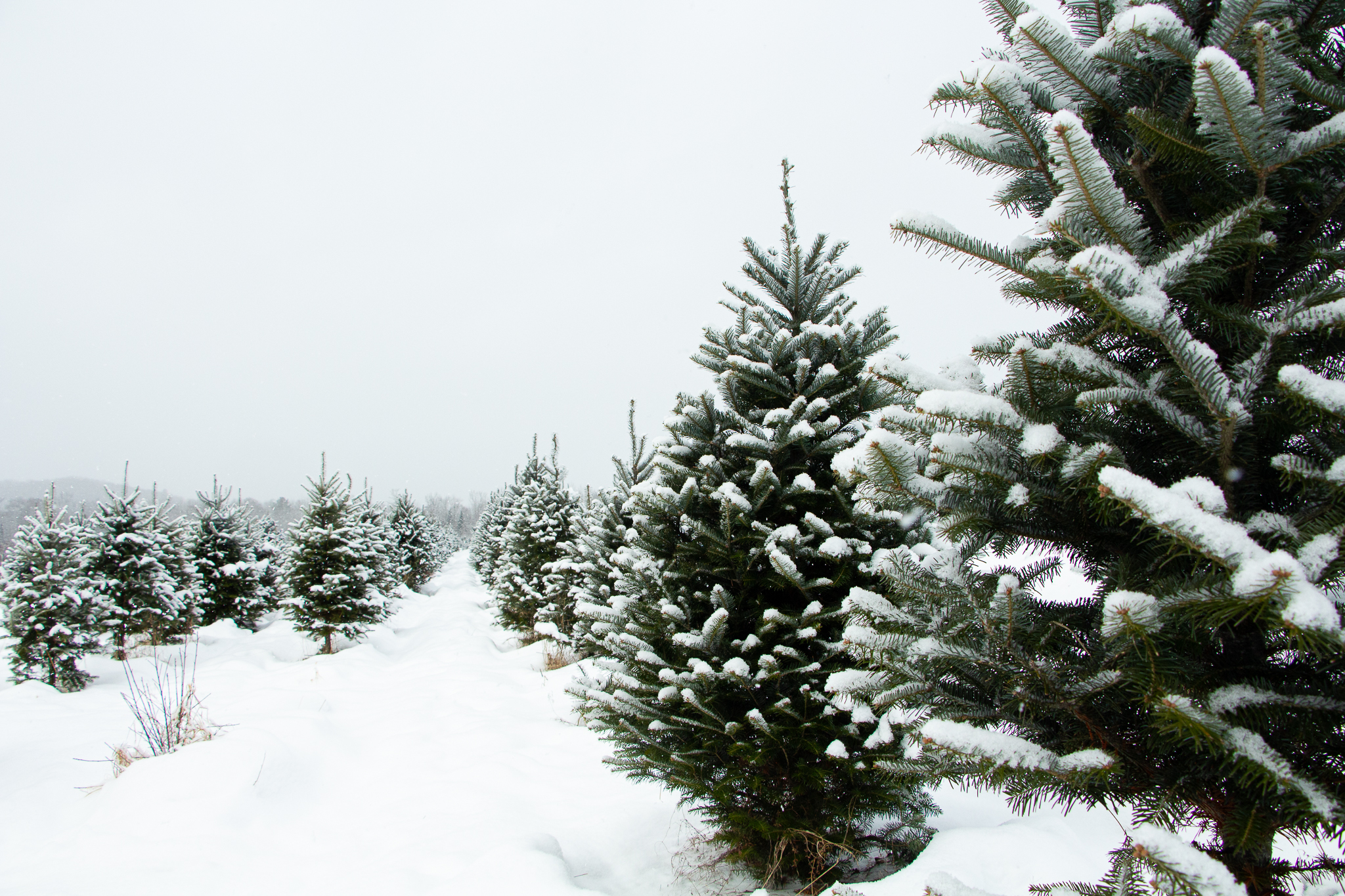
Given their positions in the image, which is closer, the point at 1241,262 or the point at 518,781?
the point at 1241,262

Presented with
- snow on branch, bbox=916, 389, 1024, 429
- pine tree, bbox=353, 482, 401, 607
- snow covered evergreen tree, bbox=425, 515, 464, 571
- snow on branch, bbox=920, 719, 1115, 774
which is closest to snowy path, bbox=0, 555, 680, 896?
snow on branch, bbox=920, 719, 1115, 774

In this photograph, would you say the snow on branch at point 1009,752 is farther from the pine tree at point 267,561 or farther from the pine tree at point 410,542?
the pine tree at point 410,542

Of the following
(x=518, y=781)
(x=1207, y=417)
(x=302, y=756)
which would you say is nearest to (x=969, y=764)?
(x=1207, y=417)

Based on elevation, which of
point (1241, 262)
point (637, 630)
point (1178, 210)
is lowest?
point (637, 630)

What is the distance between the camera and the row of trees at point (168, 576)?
9.61 m

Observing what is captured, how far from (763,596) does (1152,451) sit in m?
2.49

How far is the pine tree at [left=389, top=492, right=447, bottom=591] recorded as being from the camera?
25.8 m

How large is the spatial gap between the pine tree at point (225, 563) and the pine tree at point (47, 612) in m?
4.82

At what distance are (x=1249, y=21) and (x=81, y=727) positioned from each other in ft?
34.9

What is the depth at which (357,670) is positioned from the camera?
35.1ft

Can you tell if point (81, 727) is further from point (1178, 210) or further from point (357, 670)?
point (1178, 210)

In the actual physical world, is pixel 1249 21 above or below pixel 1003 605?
above

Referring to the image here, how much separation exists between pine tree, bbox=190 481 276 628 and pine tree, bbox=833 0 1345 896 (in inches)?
712

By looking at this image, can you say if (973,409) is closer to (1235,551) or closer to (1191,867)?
(1235,551)
